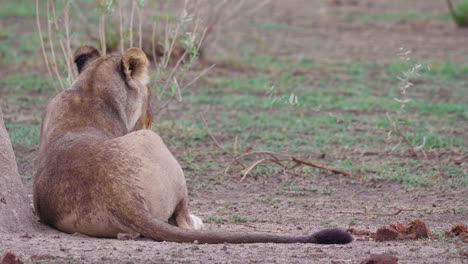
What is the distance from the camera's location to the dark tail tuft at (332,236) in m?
4.43

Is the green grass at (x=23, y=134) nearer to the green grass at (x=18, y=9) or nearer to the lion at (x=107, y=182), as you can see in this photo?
the lion at (x=107, y=182)

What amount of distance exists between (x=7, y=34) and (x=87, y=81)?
760cm

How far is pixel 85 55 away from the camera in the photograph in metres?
5.82

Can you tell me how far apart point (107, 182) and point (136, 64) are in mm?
1301

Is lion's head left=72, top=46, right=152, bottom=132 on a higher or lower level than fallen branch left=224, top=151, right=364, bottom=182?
higher

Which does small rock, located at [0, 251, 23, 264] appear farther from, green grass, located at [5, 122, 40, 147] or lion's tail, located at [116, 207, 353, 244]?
green grass, located at [5, 122, 40, 147]

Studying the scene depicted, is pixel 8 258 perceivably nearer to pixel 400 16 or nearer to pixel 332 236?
pixel 332 236

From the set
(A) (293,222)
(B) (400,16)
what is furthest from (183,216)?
(B) (400,16)

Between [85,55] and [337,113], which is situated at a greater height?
[85,55]

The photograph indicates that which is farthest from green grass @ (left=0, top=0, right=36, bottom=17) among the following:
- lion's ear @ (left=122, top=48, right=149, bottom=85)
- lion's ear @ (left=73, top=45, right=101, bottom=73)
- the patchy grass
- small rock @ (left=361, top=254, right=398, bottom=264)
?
small rock @ (left=361, top=254, right=398, bottom=264)

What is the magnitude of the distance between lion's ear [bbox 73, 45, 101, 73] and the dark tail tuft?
208cm

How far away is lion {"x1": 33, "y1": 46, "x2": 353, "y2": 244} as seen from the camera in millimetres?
4496

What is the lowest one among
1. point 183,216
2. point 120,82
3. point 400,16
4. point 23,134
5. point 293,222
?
point 400,16

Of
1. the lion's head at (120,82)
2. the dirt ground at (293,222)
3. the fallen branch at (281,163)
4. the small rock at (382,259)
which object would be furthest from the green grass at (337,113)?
the small rock at (382,259)
